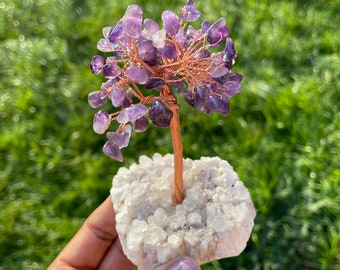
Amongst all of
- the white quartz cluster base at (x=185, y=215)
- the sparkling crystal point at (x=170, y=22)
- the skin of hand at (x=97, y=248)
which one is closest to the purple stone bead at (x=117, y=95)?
the sparkling crystal point at (x=170, y=22)

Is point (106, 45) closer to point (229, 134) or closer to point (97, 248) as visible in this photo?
point (97, 248)

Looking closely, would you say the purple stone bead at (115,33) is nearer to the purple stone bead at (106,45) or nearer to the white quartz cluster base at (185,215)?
the purple stone bead at (106,45)

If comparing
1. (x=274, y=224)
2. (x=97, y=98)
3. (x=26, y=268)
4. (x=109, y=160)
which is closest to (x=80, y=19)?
(x=109, y=160)

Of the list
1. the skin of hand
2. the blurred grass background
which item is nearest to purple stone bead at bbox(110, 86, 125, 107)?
the skin of hand

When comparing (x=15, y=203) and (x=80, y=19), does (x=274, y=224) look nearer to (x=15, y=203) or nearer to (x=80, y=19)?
(x=15, y=203)

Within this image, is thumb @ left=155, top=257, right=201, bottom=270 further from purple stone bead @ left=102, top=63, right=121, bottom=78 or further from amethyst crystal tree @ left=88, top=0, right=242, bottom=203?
purple stone bead @ left=102, top=63, right=121, bottom=78

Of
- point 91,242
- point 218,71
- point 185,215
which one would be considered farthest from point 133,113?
point 91,242
